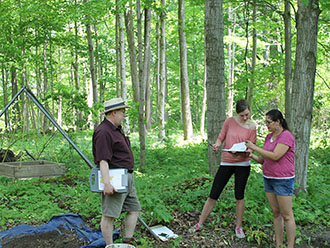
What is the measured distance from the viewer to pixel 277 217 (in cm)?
467

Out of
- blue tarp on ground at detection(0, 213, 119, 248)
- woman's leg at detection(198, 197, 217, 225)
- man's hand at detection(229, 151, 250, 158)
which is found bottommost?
blue tarp on ground at detection(0, 213, 119, 248)

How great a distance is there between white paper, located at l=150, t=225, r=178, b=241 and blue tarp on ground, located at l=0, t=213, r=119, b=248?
0.61 metres

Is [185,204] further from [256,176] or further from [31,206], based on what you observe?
[31,206]

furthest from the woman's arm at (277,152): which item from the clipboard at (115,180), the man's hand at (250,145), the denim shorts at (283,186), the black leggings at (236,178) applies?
the clipboard at (115,180)

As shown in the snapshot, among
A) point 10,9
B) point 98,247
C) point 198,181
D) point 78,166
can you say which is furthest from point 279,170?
point 10,9

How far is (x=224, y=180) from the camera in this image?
5129 mm

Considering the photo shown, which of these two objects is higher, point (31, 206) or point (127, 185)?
point (127, 185)

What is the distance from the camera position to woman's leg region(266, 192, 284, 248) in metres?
4.59

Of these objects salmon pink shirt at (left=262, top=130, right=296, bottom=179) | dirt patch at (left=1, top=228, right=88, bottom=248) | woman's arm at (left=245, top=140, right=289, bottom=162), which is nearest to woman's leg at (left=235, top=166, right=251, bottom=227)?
salmon pink shirt at (left=262, top=130, right=296, bottom=179)

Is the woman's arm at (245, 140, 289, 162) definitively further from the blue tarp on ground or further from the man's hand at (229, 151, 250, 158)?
the blue tarp on ground

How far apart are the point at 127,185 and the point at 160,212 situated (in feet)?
4.69

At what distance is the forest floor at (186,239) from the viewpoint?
186 inches

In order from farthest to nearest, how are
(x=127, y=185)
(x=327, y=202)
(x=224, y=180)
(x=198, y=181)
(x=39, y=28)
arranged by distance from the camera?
(x=39, y=28) → (x=198, y=181) → (x=327, y=202) → (x=224, y=180) → (x=127, y=185)

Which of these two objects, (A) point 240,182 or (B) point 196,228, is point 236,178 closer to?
(A) point 240,182
